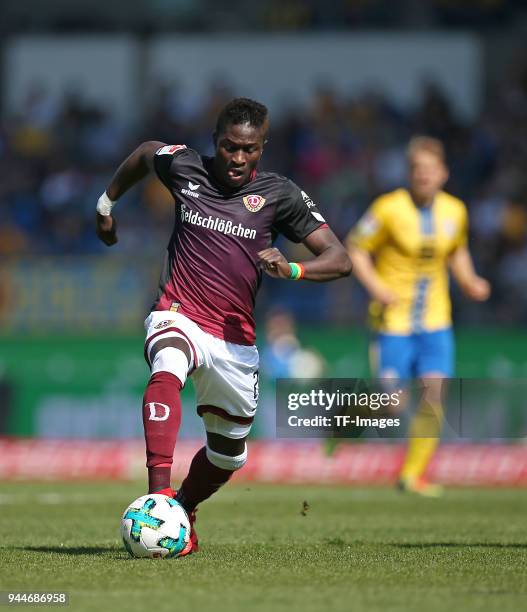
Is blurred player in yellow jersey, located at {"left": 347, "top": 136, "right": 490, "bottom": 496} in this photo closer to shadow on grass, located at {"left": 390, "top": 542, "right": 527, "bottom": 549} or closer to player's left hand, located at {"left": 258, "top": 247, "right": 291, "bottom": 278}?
shadow on grass, located at {"left": 390, "top": 542, "right": 527, "bottom": 549}

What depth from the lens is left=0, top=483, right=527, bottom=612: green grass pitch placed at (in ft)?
17.3

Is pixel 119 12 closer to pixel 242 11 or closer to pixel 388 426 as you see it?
pixel 242 11

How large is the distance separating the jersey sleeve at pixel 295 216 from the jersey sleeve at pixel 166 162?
630mm

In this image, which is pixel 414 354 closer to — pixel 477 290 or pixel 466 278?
pixel 466 278

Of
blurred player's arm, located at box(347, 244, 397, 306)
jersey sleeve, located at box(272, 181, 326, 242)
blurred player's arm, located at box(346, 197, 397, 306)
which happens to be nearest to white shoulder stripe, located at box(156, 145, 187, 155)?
jersey sleeve, located at box(272, 181, 326, 242)

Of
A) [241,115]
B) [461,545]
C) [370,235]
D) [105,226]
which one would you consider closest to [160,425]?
[105,226]

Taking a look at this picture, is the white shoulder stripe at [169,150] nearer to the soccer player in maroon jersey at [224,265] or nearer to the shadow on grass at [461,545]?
the soccer player in maroon jersey at [224,265]

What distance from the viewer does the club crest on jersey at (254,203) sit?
288 inches

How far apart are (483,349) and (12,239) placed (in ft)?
25.9

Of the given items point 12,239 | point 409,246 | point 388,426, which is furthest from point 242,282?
point 12,239

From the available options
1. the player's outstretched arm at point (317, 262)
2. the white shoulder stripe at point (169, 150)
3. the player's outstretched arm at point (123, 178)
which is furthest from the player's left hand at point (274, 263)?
the player's outstretched arm at point (123, 178)

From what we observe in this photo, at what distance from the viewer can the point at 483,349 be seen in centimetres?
1664

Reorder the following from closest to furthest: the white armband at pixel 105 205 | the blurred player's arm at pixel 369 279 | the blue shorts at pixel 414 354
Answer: the white armband at pixel 105 205 < the blurred player's arm at pixel 369 279 < the blue shorts at pixel 414 354

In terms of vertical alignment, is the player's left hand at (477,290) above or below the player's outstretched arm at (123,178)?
below
